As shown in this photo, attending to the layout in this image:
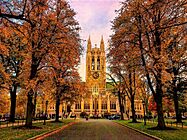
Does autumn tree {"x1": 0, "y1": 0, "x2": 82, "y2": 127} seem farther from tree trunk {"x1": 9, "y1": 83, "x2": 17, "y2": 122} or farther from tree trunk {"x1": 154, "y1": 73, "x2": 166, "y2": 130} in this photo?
tree trunk {"x1": 9, "y1": 83, "x2": 17, "y2": 122}

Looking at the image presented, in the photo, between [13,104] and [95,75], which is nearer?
[13,104]

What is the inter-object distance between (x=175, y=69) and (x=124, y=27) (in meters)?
14.0

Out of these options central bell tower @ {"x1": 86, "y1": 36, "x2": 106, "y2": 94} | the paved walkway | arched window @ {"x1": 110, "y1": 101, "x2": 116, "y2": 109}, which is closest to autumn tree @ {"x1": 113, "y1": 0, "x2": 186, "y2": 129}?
the paved walkway

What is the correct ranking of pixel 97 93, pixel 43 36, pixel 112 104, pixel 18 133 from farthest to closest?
pixel 97 93, pixel 112 104, pixel 43 36, pixel 18 133

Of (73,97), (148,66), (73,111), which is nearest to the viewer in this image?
(148,66)

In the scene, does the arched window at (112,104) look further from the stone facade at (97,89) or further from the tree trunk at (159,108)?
the tree trunk at (159,108)

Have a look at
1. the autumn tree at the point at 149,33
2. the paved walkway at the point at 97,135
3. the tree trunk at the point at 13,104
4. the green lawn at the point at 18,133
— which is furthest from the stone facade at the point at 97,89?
the green lawn at the point at 18,133

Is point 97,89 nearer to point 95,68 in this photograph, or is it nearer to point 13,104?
point 95,68

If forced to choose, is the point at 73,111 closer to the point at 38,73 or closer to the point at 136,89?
the point at 136,89

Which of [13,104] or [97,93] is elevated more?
[97,93]

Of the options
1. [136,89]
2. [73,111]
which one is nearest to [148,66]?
[136,89]

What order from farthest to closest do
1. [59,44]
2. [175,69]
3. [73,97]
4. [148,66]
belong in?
[73,97]
[175,69]
[59,44]
[148,66]

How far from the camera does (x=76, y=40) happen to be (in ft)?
79.8

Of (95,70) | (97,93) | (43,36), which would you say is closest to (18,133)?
(43,36)
